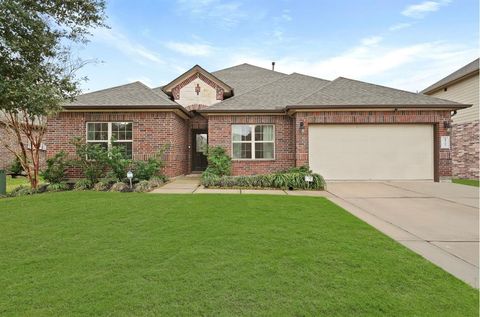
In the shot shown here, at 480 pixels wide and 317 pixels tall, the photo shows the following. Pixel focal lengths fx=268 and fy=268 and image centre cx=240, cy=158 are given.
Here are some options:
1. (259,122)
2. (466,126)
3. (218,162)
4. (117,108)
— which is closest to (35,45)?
(117,108)

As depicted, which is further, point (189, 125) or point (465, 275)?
point (189, 125)

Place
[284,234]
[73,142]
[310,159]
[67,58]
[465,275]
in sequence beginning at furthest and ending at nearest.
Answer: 1. [310,159]
2. [73,142]
3. [67,58]
4. [284,234]
5. [465,275]

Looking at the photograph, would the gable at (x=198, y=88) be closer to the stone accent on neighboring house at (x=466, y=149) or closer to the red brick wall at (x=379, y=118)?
the red brick wall at (x=379, y=118)

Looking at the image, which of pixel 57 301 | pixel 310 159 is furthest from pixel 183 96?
pixel 57 301

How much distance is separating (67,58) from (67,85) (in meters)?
3.84

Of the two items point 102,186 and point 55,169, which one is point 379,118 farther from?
point 55,169

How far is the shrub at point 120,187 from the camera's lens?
9.27 metres

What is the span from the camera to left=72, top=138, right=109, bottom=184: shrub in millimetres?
10164

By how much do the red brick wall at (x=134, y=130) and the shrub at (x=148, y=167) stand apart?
51cm

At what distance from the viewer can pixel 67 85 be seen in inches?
253

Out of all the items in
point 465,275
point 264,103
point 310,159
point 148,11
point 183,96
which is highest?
point 148,11

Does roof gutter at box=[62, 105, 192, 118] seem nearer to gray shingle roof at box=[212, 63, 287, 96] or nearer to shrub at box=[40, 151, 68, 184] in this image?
shrub at box=[40, 151, 68, 184]

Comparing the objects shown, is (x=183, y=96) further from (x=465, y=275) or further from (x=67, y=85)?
(x=465, y=275)

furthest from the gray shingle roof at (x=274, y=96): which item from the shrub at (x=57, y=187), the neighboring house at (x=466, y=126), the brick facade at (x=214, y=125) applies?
the neighboring house at (x=466, y=126)
